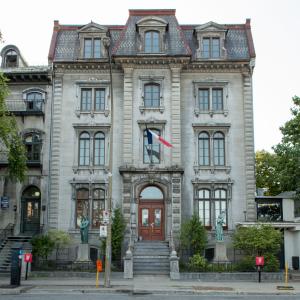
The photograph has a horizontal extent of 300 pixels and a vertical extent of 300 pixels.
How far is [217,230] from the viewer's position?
2941 centimetres

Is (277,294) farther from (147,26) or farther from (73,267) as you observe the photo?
(147,26)

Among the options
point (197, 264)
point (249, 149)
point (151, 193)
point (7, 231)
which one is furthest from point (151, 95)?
Result: point (7, 231)

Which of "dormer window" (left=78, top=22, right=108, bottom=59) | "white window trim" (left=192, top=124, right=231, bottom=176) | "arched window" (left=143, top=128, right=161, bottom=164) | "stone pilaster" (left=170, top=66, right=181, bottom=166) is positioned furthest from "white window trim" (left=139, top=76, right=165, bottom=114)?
"dormer window" (left=78, top=22, right=108, bottom=59)

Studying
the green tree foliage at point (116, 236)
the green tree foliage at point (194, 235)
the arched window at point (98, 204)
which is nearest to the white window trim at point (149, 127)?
the arched window at point (98, 204)

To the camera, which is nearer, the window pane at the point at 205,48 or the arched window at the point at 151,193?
the arched window at the point at 151,193

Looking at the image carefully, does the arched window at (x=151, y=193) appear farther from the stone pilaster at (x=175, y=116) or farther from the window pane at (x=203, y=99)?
the window pane at (x=203, y=99)

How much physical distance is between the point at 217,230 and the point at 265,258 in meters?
3.18

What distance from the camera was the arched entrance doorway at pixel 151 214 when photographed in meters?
32.3

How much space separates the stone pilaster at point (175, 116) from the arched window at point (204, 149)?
166 cm

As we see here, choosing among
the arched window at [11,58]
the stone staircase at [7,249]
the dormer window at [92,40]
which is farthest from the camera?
the arched window at [11,58]

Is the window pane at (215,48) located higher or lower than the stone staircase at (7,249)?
higher

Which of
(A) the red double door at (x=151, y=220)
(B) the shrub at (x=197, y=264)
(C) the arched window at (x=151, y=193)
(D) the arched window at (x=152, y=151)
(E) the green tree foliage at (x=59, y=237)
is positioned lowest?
(B) the shrub at (x=197, y=264)

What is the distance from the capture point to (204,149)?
3322 centimetres

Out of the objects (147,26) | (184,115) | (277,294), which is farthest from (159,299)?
(147,26)
